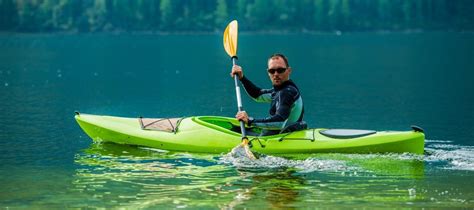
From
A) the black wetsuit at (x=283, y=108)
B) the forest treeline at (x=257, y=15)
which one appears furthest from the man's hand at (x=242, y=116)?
the forest treeline at (x=257, y=15)

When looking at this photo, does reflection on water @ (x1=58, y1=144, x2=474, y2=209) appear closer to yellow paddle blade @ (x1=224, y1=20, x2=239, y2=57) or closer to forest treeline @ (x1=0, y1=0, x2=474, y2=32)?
yellow paddle blade @ (x1=224, y1=20, x2=239, y2=57)

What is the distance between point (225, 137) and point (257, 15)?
12709 cm

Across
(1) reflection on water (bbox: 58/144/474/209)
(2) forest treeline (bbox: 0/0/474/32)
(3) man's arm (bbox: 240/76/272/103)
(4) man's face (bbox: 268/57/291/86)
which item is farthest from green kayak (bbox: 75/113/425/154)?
(2) forest treeline (bbox: 0/0/474/32)

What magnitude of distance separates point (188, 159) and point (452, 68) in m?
33.3

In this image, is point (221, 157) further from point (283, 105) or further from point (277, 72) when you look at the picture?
point (277, 72)

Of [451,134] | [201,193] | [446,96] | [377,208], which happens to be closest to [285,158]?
[201,193]

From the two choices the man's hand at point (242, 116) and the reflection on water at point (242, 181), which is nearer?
the reflection on water at point (242, 181)

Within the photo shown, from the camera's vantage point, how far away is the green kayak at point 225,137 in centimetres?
1558

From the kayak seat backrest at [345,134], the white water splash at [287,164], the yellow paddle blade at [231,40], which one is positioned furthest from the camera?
the yellow paddle blade at [231,40]

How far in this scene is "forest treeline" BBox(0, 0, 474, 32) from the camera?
137750 millimetres

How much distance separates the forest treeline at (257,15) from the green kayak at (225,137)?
120062 mm

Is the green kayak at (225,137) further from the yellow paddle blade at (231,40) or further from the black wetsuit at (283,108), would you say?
the yellow paddle blade at (231,40)

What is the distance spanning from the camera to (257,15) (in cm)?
14262

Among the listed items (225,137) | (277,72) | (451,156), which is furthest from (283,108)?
(451,156)
